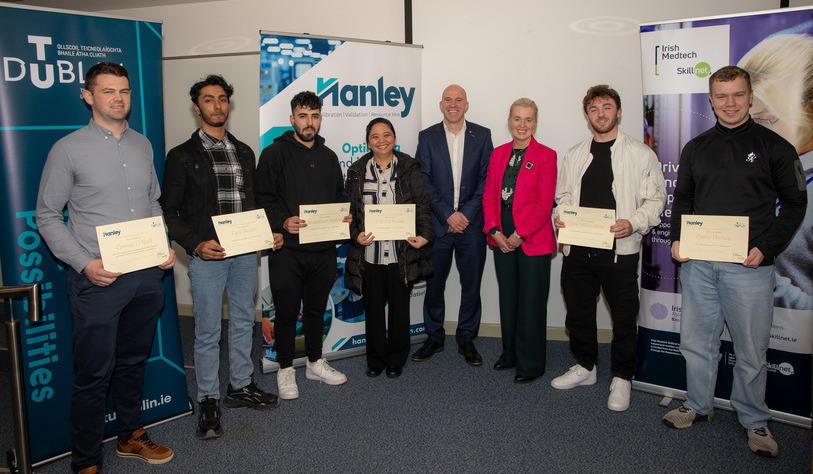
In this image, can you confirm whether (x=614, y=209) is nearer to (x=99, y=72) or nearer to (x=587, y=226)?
(x=587, y=226)

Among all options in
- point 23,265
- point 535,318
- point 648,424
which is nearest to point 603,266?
point 535,318

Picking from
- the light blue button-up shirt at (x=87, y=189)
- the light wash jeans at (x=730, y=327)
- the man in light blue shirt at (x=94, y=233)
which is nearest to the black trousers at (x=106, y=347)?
the man in light blue shirt at (x=94, y=233)

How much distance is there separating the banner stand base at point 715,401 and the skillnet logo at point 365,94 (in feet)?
8.90

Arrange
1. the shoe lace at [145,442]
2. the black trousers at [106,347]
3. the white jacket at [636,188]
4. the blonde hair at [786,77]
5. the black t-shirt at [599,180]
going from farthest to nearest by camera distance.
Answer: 1. the black t-shirt at [599,180]
2. the white jacket at [636,188]
3. the blonde hair at [786,77]
4. the shoe lace at [145,442]
5. the black trousers at [106,347]

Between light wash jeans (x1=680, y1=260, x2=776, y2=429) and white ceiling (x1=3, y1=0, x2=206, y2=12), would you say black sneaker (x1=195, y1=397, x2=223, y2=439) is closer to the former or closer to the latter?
light wash jeans (x1=680, y1=260, x2=776, y2=429)

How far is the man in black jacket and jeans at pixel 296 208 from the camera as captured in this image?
3240 mm

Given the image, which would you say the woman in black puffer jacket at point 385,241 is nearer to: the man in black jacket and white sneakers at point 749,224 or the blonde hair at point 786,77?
the man in black jacket and white sneakers at point 749,224

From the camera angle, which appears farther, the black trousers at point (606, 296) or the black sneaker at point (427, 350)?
the black sneaker at point (427, 350)

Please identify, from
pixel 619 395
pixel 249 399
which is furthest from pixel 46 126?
pixel 619 395

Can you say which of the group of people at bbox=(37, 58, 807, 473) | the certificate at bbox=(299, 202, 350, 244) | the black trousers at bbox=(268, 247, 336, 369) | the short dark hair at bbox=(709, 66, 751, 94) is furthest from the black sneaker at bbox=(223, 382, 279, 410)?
the short dark hair at bbox=(709, 66, 751, 94)

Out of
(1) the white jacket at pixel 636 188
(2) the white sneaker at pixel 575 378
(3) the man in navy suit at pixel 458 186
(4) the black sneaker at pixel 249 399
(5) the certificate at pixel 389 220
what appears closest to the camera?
(1) the white jacket at pixel 636 188

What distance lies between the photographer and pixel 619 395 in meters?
3.26

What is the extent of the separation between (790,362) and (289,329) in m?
3.10

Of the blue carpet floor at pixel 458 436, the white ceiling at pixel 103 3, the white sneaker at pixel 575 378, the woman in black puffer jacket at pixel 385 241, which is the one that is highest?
the white ceiling at pixel 103 3
